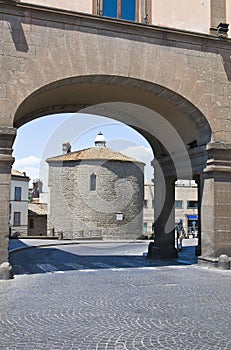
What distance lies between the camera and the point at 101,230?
116ft

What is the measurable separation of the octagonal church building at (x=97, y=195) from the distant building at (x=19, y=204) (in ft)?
24.8

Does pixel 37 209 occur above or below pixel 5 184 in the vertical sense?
below

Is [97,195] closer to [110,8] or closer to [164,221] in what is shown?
[164,221]

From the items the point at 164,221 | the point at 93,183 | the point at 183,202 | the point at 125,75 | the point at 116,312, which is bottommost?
the point at 116,312

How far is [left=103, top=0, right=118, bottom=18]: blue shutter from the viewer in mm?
9500

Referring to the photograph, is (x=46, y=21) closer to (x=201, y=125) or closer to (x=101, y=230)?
(x=201, y=125)

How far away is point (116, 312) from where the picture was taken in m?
5.51

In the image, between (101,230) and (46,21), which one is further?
(101,230)

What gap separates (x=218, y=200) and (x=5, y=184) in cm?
515

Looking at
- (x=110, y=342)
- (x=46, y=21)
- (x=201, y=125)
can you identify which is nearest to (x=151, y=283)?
(x=110, y=342)

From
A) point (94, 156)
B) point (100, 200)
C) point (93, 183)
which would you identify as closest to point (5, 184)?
point (100, 200)

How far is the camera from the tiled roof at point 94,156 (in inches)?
1464

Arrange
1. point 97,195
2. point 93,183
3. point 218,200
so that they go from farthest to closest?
point 93,183 < point 97,195 < point 218,200

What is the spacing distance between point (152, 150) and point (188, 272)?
5419 millimetres
